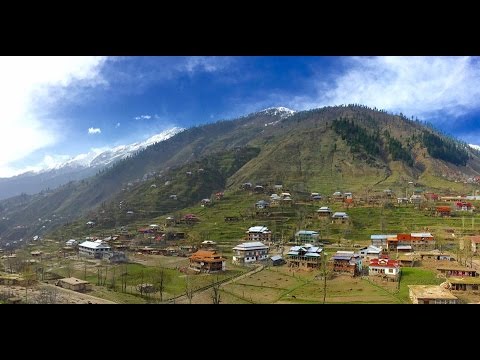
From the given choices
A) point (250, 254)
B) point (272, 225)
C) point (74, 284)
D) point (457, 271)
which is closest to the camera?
point (457, 271)

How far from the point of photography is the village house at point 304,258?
12.3 metres

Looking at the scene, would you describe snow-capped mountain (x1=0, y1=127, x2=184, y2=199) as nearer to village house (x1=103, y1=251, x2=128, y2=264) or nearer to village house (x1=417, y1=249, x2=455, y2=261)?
village house (x1=103, y1=251, x2=128, y2=264)

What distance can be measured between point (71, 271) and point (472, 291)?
1135 centimetres

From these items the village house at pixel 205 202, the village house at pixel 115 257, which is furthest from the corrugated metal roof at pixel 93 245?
the village house at pixel 205 202

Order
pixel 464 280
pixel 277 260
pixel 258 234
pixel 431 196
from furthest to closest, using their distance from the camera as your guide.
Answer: pixel 431 196 → pixel 258 234 → pixel 277 260 → pixel 464 280

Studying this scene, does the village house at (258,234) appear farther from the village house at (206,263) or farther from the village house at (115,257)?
the village house at (115,257)

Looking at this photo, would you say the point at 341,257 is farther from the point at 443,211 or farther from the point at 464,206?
the point at 464,206

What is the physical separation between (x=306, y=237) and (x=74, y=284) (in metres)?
8.10

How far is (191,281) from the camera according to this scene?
1103 cm

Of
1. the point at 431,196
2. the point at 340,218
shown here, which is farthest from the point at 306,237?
the point at 431,196

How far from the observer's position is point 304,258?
12422mm

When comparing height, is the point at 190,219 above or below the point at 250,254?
above
